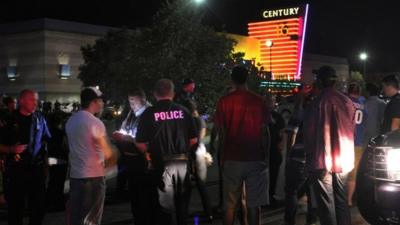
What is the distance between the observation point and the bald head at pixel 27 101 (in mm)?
6566

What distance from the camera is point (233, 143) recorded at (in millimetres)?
6082

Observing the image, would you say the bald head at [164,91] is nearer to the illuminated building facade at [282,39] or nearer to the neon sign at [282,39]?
the illuminated building facade at [282,39]

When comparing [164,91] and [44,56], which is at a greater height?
[44,56]

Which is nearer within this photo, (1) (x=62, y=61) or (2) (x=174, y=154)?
(2) (x=174, y=154)

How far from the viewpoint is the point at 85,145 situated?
17.9 ft

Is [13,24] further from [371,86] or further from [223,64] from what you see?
[371,86]

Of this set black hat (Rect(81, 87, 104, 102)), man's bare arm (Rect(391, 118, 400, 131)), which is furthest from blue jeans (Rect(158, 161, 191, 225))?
man's bare arm (Rect(391, 118, 400, 131))

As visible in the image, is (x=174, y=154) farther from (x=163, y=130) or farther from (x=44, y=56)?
(x=44, y=56)

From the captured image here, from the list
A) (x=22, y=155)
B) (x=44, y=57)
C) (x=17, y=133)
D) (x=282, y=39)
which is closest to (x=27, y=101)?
(x=17, y=133)

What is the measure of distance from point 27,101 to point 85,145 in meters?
1.53

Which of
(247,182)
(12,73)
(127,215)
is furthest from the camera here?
(12,73)

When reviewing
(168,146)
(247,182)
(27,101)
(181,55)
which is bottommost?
(247,182)

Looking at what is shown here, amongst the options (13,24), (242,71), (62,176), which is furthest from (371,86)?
(13,24)

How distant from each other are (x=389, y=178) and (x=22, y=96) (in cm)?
428
